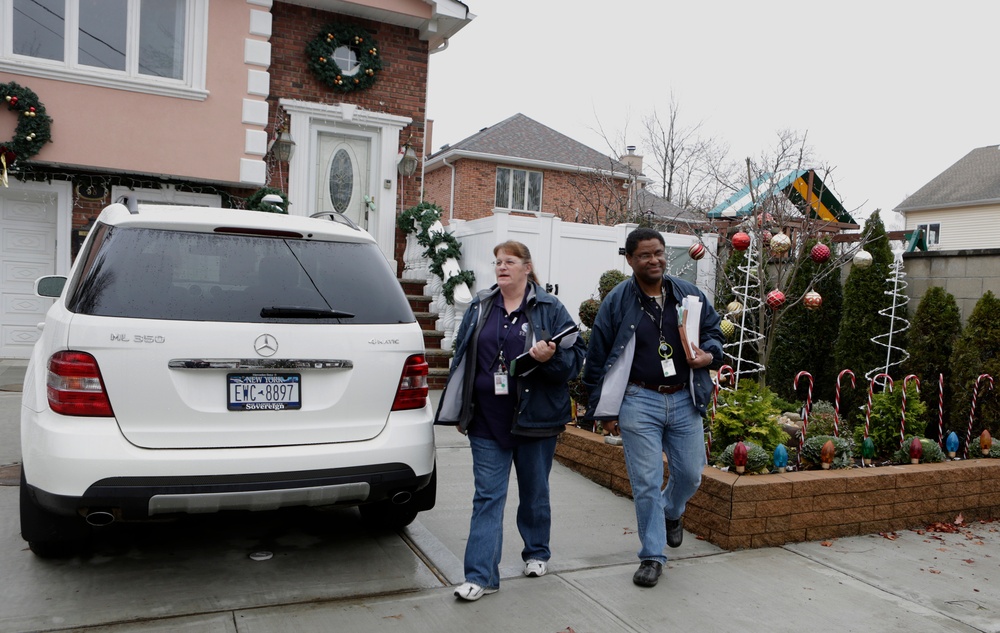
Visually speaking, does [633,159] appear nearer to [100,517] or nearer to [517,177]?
[517,177]

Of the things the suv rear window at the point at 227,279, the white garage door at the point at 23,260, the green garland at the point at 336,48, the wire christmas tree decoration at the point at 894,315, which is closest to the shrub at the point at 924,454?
the wire christmas tree decoration at the point at 894,315

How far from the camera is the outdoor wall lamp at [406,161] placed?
11.8 metres

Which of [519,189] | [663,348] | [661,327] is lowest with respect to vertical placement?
[663,348]

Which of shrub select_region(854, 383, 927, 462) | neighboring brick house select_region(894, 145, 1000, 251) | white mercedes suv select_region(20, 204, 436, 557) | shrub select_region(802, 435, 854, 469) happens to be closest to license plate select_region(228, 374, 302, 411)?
white mercedes suv select_region(20, 204, 436, 557)

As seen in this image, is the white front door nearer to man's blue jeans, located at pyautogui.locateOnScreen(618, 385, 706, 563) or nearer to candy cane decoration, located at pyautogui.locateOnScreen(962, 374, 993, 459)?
candy cane decoration, located at pyautogui.locateOnScreen(962, 374, 993, 459)

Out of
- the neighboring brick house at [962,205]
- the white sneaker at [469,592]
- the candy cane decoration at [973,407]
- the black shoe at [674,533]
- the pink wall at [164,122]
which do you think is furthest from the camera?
the neighboring brick house at [962,205]

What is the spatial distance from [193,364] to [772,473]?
3.47 metres

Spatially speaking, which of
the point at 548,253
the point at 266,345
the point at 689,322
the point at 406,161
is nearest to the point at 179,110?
the point at 406,161

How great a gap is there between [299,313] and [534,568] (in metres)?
1.72

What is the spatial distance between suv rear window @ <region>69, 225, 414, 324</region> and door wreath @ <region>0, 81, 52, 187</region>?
7153 mm

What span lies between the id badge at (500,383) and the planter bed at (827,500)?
165cm

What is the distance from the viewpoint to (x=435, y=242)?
35.0 ft

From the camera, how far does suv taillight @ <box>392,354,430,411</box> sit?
3.69 meters

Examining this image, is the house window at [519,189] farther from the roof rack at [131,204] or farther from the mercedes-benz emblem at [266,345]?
the mercedes-benz emblem at [266,345]
